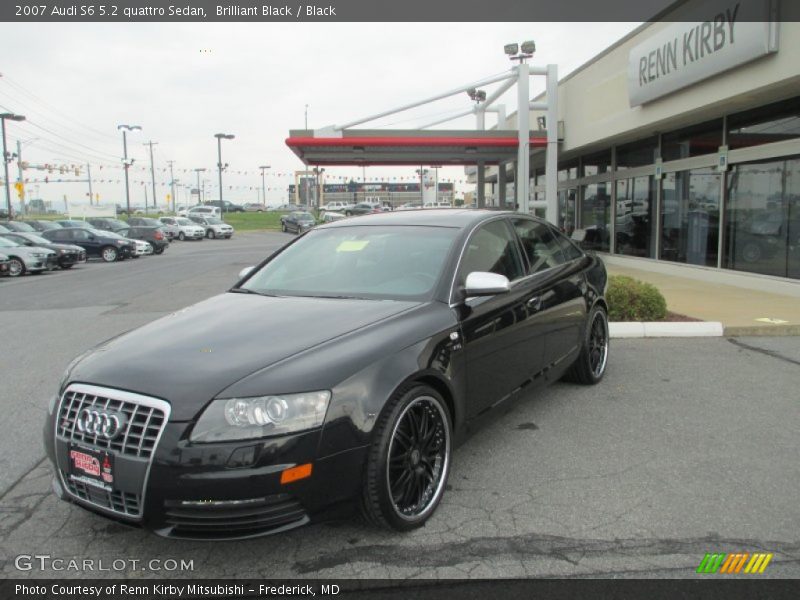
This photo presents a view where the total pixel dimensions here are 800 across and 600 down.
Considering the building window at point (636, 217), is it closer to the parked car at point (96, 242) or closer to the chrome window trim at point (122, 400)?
the chrome window trim at point (122, 400)

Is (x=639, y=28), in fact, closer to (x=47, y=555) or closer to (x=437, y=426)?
(x=437, y=426)

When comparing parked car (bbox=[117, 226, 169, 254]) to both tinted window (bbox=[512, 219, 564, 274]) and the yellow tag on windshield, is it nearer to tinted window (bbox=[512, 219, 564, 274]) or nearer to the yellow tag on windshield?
tinted window (bbox=[512, 219, 564, 274])

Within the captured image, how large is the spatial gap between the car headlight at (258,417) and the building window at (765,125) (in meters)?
11.3

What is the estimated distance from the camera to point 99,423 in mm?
2832

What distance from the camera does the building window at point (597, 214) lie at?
19164 millimetres

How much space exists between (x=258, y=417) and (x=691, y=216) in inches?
547

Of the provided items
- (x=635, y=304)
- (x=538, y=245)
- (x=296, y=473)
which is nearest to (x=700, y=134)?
(x=635, y=304)

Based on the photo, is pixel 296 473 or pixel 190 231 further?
pixel 190 231

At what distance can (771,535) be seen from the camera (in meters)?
3.13

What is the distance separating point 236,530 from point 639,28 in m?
14.8

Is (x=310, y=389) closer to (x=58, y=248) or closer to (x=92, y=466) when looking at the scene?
(x=92, y=466)

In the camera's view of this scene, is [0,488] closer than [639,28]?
Yes

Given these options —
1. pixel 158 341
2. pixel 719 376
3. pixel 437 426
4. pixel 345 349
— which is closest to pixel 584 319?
pixel 719 376

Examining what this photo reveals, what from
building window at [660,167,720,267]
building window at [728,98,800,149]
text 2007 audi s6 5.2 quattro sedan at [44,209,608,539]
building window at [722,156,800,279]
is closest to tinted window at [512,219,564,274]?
text 2007 audi s6 5.2 quattro sedan at [44,209,608,539]
